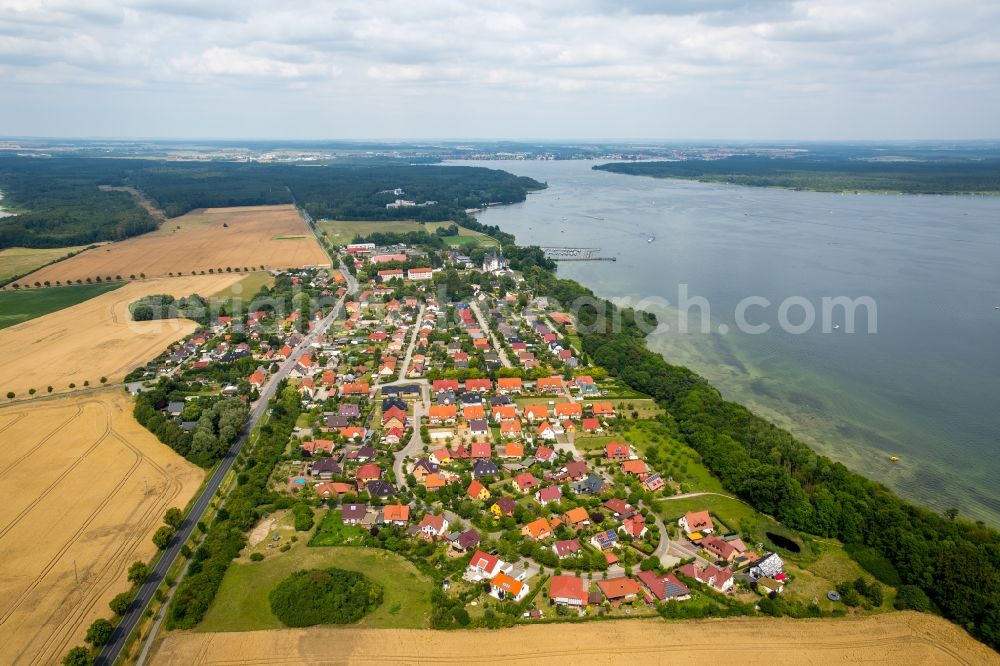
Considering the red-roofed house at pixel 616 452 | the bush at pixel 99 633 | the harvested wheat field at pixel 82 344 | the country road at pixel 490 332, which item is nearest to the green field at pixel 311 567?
the bush at pixel 99 633

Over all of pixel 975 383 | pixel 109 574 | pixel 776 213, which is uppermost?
pixel 776 213

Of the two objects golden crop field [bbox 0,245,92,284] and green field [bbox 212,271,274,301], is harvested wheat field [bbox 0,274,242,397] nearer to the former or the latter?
green field [bbox 212,271,274,301]

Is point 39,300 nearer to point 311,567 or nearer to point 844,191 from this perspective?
point 311,567

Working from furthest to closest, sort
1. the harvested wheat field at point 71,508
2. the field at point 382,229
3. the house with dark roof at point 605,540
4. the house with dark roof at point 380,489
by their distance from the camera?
the field at point 382,229 → the house with dark roof at point 380,489 → the house with dark roof at point 605,540 → the harvested wheat field at point 71,508

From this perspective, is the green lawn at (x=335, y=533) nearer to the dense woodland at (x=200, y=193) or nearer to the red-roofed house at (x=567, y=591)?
the red-roofed house at (x=567, y=591)

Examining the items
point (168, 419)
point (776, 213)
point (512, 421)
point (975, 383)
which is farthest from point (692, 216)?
point (168, 419)

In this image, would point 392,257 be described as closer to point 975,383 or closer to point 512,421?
point 512,421

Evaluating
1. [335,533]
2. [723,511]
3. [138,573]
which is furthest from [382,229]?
[723,511]
